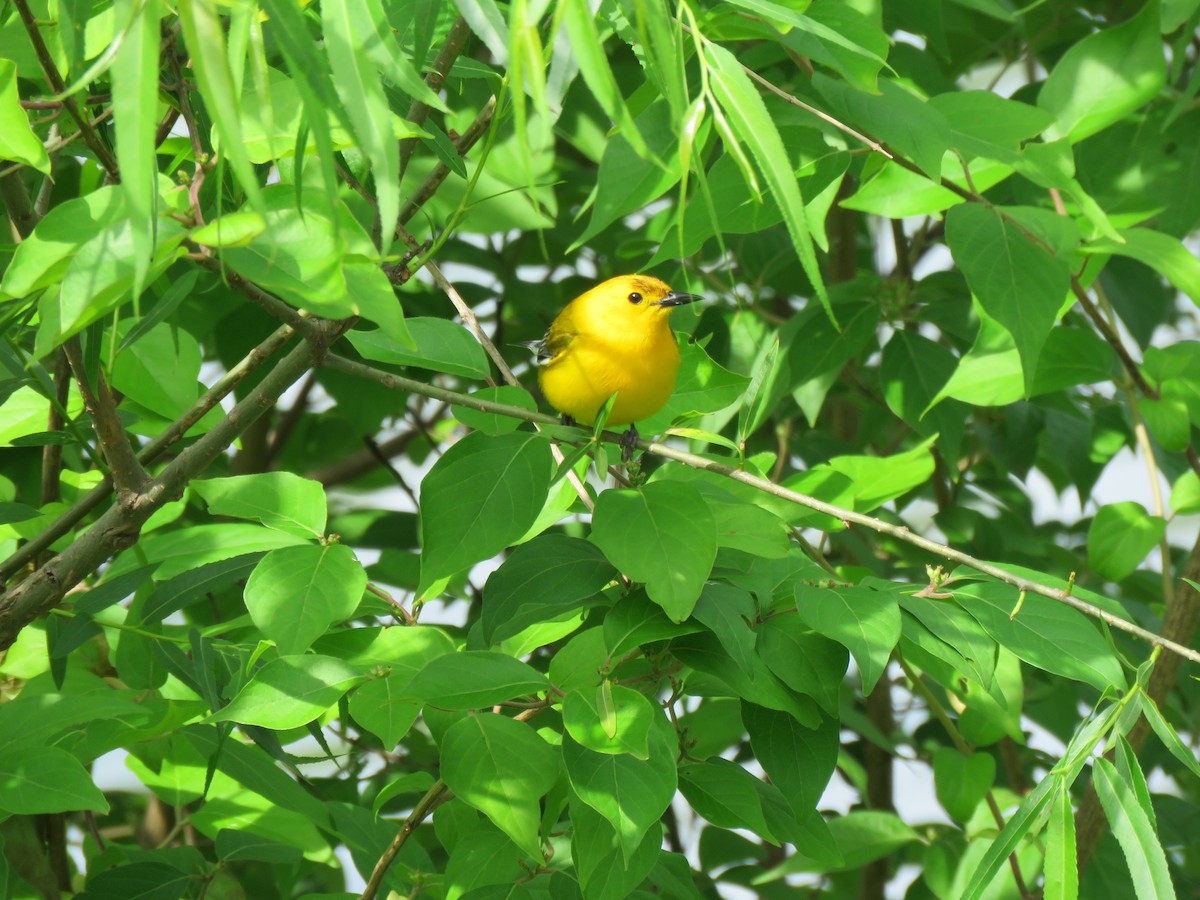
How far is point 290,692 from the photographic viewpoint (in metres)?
1.88

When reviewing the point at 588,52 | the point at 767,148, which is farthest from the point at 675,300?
the point at 588,52

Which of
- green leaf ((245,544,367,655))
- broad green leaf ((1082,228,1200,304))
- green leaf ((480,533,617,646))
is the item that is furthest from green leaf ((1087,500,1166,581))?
green leaf ((245,544,367,655))

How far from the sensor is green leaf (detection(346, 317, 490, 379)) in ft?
7.09

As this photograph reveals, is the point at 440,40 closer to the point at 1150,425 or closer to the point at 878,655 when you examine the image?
the point at 878,655

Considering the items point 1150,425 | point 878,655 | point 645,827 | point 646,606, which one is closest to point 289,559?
point 646,606

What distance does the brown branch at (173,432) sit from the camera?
204cm

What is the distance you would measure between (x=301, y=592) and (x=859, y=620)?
2.74ft

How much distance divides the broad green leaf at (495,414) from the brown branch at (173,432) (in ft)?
1.09

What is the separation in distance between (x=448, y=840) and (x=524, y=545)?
0.74 m

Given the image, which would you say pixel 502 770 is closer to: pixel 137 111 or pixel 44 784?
pixel 44 784

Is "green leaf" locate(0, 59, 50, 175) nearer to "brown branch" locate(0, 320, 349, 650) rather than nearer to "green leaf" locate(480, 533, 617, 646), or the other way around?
"brown branch" locate(0, 320, 349, 650)

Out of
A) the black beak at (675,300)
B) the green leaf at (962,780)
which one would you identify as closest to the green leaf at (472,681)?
the green leaf at (962,780)

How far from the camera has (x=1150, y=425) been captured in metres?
2.91

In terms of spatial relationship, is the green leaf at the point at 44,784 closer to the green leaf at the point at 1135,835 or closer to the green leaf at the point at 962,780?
the green leaf at the point at 1135,835
